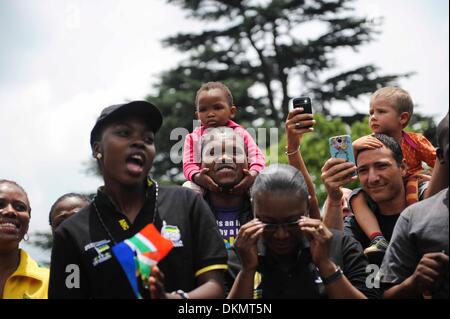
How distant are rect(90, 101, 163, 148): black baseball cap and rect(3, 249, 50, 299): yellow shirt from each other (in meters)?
1.88

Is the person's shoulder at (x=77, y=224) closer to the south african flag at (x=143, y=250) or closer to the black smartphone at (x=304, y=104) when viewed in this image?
the south african flag at (x=143, y=250)

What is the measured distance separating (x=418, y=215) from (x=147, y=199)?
1651mm

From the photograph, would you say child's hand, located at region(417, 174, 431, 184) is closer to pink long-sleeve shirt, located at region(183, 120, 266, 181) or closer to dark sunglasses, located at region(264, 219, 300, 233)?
pink long-sleeve shirt, located at region(183, 120, 266, 181)

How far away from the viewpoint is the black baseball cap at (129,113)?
4246 millimetres

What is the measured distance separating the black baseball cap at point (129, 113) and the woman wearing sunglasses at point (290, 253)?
2.55 ft

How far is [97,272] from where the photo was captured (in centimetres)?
402

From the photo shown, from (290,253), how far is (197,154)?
2.24 meters

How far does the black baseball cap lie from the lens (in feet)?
13.9

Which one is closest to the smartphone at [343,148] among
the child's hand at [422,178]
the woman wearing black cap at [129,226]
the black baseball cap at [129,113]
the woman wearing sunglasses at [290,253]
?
the woman wearing sunglasses at [290,253]

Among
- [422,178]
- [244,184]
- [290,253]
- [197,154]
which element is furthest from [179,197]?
[422,178]

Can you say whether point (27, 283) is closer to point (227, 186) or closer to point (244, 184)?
point (227, 186)

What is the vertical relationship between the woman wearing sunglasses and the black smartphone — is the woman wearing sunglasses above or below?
below

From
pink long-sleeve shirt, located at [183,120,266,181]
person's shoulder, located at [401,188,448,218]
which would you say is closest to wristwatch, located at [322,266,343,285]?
person's shoulder, located at [401,188,448,218]

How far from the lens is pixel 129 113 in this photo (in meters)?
4.29
